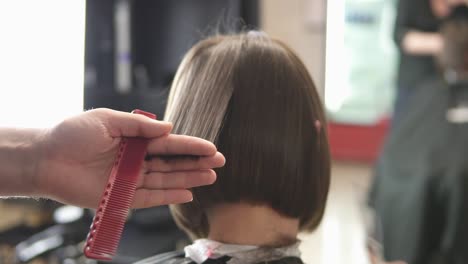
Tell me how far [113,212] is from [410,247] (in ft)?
5.13

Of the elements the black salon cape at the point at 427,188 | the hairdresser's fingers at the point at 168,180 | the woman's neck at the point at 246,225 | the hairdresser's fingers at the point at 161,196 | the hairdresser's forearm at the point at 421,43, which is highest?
the hairdresser's forearm at the point at 421,43

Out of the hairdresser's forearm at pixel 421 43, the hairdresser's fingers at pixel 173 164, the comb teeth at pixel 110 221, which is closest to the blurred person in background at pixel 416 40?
the hairdresser's forearm at pixel 421 43

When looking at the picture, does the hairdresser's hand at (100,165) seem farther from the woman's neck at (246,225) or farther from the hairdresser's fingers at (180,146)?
the woman's neck at (246,225)

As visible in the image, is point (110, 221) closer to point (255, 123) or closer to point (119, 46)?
point (255, 123)

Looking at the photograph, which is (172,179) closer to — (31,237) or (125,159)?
(125,159)

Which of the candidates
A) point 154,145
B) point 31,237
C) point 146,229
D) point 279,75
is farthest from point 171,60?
point 154,145

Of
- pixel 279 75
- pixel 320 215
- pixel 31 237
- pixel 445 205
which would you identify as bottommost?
pixel 31 237

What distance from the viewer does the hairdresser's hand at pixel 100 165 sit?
2.55 feet

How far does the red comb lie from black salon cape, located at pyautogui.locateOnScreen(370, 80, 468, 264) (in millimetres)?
1476

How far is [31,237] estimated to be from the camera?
215cm

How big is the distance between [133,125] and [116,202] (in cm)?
A: 11

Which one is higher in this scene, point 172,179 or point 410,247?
point 172,179

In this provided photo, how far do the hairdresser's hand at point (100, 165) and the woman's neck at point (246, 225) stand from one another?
0.41ft

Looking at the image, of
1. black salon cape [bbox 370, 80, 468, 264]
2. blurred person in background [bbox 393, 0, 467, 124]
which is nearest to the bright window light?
black salon cape [bbox 370, 80, 468, 264]
